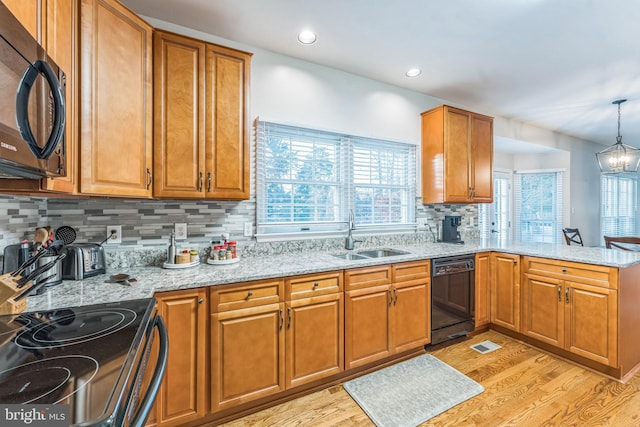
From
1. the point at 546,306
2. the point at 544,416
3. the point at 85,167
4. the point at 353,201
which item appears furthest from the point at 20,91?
the point at 546,306

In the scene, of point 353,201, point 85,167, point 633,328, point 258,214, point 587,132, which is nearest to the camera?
point 85,167

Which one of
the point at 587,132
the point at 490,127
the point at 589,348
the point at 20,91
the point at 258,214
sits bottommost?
the point at 589,348

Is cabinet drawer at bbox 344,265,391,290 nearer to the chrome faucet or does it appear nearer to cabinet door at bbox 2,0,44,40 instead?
the chrome faucet

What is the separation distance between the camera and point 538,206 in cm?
530

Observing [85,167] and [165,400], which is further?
[165,400]

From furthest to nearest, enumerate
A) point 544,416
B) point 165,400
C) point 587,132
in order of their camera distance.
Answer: point 587,132, point 544,416, point 165,400

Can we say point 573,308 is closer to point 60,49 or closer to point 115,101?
point 115,101

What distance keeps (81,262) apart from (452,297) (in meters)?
2.87

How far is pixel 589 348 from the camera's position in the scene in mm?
2295

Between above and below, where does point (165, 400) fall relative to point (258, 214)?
below

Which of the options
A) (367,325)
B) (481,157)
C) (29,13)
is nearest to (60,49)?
(29,13)

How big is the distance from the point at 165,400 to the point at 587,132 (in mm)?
6831

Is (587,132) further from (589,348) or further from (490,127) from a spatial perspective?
(589,348)

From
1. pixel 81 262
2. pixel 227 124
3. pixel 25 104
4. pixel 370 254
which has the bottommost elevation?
pixel 370 254
